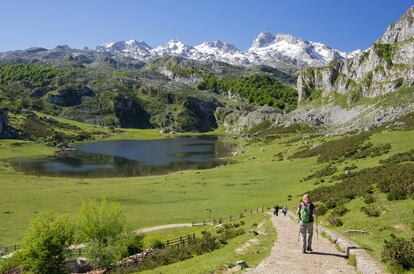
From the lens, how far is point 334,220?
40188 millimetres

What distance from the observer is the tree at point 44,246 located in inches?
1704

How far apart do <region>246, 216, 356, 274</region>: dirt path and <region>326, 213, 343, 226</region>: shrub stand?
31.1 ft

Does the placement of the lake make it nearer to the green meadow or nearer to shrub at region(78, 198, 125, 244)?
the green meadow

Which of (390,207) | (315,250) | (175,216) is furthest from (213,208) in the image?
(315,250)

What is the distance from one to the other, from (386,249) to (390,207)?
59.1 feet

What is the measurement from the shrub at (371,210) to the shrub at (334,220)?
8.64 feet

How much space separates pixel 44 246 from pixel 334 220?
31692mm

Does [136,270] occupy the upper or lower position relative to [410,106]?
lower

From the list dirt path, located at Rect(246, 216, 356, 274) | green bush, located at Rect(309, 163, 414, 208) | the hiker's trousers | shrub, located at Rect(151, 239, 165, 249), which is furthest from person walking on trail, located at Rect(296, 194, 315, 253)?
shrub, located at Rect(151, 239, 165, 249)

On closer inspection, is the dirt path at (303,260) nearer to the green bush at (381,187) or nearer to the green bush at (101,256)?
the green bush at (381,187)

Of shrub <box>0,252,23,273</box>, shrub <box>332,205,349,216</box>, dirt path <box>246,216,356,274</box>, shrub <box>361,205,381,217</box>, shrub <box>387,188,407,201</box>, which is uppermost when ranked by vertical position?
shrub <box>387,188,407,201</box>

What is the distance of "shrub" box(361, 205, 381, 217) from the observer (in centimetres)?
3784

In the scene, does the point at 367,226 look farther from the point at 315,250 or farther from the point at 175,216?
the point at 175,216

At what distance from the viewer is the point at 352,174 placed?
70000 millimetres
